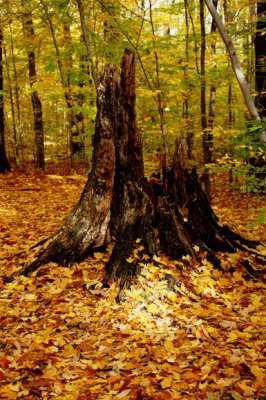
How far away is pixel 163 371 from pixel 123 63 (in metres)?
4.45

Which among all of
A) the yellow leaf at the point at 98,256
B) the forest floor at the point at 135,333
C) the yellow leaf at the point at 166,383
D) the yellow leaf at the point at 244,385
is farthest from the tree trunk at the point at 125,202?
the yellow leaf at the point at 244,385

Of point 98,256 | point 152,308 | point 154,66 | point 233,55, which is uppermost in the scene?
point 154,66

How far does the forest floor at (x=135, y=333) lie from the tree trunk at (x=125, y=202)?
0.99ft

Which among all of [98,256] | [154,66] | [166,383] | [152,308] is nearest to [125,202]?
[98,256]

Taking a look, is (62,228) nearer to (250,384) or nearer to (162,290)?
(162,290)

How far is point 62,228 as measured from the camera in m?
5.97

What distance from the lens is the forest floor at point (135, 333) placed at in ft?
10.9

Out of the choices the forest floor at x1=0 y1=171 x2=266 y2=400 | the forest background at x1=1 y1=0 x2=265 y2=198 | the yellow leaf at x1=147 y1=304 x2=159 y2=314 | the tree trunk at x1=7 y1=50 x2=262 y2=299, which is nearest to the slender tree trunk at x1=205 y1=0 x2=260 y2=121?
the forest background at x1=1 y1=0 x2=265 y2=198

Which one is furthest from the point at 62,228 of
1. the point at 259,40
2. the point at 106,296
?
the point at 259,40

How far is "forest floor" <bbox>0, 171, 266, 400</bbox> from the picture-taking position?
3324mm

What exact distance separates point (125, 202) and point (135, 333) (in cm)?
232

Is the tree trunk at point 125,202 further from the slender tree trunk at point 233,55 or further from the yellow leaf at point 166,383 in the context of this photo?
the yellow leaf at point 166,383

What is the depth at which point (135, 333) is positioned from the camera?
4.18m

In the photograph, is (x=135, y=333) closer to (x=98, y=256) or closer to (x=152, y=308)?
(x=152, y=308)
